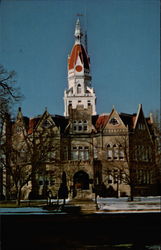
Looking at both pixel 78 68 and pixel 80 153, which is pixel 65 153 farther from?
pixel 78 68

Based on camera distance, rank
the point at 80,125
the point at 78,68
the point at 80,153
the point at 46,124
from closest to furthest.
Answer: the point at 78,68, the point at 46,124, the point at 80,125, the point at 80,153

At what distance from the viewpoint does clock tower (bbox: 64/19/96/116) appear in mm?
10383

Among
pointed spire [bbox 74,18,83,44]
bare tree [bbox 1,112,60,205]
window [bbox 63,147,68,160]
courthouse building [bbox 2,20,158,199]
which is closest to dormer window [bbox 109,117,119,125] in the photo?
courthouse building [bbox 2,20,158,199]

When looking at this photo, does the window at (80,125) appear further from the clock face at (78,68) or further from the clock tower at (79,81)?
the clock face at (78,68)

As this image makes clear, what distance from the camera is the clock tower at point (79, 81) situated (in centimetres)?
1038

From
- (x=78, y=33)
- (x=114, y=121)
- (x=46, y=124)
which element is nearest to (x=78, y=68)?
(x=78, y=33)

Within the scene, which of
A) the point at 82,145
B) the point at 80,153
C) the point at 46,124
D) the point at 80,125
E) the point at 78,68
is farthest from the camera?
the point at 80,153

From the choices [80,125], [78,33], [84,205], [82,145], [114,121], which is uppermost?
[78,33]

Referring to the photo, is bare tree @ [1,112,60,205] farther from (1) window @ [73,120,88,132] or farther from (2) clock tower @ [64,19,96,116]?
(2) clock tower @ [64,19,96,116]

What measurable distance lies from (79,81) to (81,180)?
2921mm

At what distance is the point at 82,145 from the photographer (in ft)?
36.0

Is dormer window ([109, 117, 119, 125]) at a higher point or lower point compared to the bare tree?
higher
